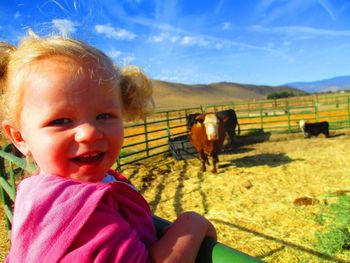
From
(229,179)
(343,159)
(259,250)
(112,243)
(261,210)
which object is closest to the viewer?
(112,243)

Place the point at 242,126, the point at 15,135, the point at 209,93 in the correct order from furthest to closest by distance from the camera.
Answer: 1. the point at 209,93
2. the point at 242,126
3. the point at 15,135

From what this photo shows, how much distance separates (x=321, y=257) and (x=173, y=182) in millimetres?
3802

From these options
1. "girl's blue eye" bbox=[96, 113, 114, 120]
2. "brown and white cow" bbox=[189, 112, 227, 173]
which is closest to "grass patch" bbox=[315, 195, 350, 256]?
"brown and white cow" bbox=[189, 112, 227, 173]

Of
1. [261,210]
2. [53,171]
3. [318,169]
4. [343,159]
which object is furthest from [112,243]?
[343,159]

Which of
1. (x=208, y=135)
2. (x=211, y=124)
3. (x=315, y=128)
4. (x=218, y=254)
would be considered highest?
(x=218, y=254)

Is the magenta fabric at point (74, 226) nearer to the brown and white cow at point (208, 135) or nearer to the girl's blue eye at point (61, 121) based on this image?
the girl's blue eye at point (61, 121)

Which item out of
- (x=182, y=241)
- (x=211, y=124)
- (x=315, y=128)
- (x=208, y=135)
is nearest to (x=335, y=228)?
(x=182, y=241)

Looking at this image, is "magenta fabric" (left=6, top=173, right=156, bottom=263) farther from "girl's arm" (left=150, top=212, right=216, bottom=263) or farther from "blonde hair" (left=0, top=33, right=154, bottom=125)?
"blonde hair" (left=0, top=33, right=154, bottom=125)

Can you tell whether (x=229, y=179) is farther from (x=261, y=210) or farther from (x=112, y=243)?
(x=112, y=243)

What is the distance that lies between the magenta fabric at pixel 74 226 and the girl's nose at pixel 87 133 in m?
0.11

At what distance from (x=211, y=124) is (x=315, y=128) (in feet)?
19.1

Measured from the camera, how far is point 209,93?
4835 inches

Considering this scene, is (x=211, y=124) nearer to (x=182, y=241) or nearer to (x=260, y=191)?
(x=260, y=191)

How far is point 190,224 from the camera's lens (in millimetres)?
828
